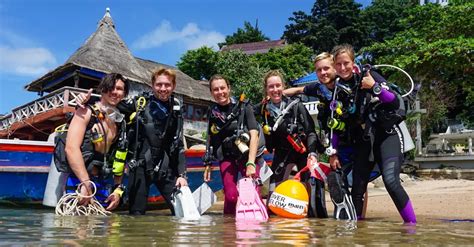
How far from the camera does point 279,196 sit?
448 cm

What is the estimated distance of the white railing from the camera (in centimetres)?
1570

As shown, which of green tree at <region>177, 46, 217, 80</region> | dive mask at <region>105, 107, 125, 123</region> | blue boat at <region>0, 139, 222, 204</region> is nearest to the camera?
dive mask at <region>105, 107, 125, 123</region>

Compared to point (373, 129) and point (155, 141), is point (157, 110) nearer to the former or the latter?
point (155, 141)

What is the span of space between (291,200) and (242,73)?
28522mm

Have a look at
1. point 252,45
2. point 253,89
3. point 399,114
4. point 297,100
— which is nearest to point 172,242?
point 399,114

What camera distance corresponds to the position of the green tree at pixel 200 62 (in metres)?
39.0

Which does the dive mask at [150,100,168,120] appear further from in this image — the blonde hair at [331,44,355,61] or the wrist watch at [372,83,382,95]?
the wrist watch at [372,83,382,95]

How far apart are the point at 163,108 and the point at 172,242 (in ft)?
8.18

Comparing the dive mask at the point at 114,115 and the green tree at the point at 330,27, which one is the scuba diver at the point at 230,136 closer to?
the dive mask at the point at 114,115

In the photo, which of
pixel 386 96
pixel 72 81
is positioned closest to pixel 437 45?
pixel 386 96

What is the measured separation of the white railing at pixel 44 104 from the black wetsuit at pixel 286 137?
11.4 meters

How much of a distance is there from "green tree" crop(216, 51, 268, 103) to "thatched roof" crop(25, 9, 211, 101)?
658 centimetres

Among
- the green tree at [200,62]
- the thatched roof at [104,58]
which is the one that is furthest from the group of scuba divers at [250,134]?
the green tree at [200,62]

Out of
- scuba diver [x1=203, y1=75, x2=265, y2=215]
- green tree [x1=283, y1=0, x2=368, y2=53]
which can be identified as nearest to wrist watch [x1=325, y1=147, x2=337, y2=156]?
scuba diver [x1=203, y1=75, x2=265, y2=215]
